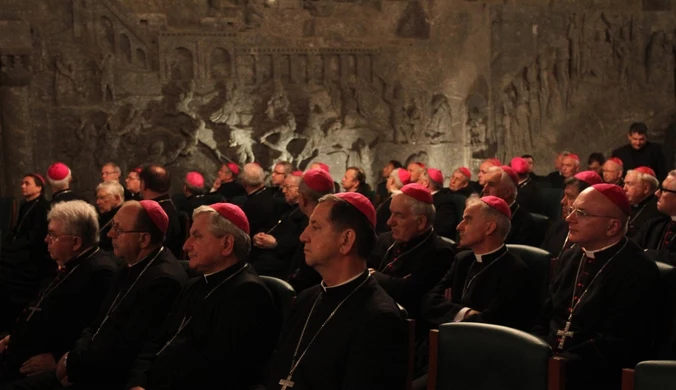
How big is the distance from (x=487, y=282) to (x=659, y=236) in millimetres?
2043

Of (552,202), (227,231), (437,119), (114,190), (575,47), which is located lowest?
(552,202)

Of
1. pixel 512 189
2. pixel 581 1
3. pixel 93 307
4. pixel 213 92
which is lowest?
pixel 93 307

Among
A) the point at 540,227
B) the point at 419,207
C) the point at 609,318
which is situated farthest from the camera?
the point at 540,227

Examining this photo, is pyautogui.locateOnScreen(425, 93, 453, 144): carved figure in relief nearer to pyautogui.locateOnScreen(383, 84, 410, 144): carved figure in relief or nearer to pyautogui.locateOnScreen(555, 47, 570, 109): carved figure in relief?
pyautogui.locateOnScreen(383, 84, 410, 144): carved figure in relief

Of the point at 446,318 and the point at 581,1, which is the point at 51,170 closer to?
the point at 446,318

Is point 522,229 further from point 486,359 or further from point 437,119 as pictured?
point 437,119

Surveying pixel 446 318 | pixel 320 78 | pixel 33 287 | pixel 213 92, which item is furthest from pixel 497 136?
pixel 446 318

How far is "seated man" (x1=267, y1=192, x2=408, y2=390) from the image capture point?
314cm

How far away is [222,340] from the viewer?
A: 385 centimetres

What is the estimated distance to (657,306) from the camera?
409cm

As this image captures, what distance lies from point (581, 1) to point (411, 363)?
1307 centimetres

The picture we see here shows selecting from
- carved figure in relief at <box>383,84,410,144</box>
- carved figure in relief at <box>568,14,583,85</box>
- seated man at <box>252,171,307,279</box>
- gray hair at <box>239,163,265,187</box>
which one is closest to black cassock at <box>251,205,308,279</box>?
seated man at <box>252,171,307,279</box>

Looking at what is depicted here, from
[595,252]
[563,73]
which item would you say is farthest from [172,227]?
[563,73]

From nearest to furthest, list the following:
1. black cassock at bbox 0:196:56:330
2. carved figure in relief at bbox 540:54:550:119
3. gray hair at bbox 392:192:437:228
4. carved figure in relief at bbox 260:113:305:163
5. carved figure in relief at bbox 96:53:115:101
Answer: gray hair at bbox 392:192:437:228 → black cassock at bbox 0:196:56:330 → carved figure in relief at bbox 96:53:115:101 → carved figure in relief at bbox 260:113:305:163 → carved figure in relief at bbox 540:54:550:119
